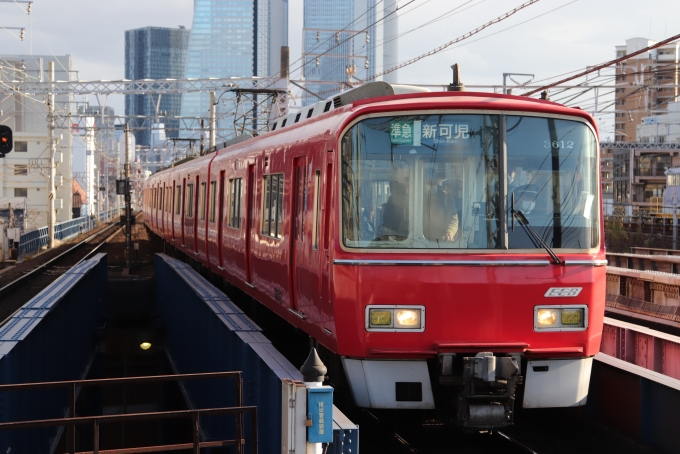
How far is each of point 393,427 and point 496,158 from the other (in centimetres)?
258

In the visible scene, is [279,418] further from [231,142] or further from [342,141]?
[231,142]

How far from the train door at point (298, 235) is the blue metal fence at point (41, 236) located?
73.2 feet

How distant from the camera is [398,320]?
22.3 ft

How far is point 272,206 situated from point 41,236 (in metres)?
25.4

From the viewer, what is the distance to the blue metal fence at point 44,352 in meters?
7.47

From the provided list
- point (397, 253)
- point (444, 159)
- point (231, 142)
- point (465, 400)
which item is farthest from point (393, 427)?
point (231, 142)

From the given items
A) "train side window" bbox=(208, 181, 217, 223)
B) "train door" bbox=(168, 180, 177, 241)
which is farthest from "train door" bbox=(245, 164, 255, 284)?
"train door" bbox=(168, 180, 177, 241)

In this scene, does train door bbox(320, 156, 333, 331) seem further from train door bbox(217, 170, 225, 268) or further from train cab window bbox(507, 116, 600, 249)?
train door bbox(217, 170, 225, 268)

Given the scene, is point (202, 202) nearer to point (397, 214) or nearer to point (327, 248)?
point (327, 248)

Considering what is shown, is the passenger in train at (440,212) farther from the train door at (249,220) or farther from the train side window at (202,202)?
the train side window at (202,202)

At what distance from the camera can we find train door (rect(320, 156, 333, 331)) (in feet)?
23.5

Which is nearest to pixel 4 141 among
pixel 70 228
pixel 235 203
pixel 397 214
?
pixel 235 203

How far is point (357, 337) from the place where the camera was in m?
6.81

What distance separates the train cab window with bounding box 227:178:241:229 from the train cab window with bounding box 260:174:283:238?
188cm
